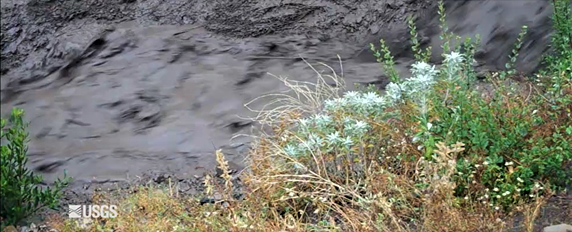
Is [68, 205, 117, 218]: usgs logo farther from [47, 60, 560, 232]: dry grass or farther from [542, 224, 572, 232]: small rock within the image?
[542, 224, 572, 232]: small rock

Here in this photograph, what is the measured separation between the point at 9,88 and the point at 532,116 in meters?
6.37

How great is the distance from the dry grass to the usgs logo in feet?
0.26

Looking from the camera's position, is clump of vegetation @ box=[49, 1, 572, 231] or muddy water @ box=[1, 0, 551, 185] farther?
muddy water @ box=[1, 0, 551, 185]

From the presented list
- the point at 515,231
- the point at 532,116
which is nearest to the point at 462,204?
the point at 515,231

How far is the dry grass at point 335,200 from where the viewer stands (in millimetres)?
4109

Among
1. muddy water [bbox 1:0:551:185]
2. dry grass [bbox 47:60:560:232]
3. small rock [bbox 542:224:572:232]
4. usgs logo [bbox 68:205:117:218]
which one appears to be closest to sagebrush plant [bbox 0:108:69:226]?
dry grass [bbox 47:60:560:232]

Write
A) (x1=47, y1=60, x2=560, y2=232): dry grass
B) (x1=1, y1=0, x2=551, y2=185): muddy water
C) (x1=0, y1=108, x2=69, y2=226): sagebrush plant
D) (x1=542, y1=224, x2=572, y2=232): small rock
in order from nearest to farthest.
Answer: (x1=542, y1=224, x2=572, y2=232): small rock
(x1=47, y1=60, x2=560, y2=232): dry grass
(x1=0, y1=108, x2=69, y2=226): sagebrush plant
(x1=1, y1=0, x2=551, y2=185): muddy water

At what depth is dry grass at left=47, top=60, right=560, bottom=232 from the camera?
4.11 metres

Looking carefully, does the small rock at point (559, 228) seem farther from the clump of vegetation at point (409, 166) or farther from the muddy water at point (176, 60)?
the muddy water at point (176, 60)

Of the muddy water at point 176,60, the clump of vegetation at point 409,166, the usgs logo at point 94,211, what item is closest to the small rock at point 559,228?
the clump of vegetation at point 409,166

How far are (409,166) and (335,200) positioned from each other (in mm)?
515

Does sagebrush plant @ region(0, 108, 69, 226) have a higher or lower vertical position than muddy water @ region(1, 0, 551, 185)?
higher

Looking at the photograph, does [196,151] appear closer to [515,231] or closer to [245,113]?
[245,113]

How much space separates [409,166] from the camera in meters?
4.82
